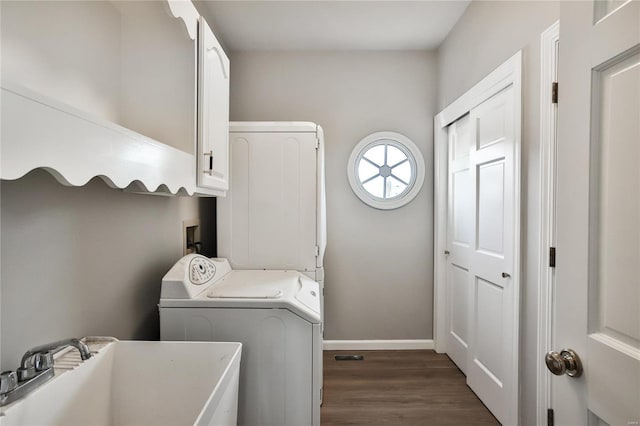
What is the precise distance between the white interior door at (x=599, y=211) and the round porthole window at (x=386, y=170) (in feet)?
7.02

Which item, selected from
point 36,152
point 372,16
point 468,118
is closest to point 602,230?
point 36,152

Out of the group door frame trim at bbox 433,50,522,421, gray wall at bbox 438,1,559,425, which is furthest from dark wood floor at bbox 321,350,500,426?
gray wall at bbox 438,1,559,425

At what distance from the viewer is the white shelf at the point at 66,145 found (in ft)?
1.75

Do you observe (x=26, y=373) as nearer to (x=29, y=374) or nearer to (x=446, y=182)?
(x=29, y=374)

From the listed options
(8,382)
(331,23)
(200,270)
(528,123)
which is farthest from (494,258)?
(8,382)

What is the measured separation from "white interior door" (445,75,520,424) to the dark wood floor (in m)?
0.13

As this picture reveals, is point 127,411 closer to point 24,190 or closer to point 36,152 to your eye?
point 24,190

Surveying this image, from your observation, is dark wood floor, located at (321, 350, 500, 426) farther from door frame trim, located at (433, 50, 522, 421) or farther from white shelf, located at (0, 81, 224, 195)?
white shelf, located at (0, 81, 224, 195)

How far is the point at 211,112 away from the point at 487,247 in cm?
179

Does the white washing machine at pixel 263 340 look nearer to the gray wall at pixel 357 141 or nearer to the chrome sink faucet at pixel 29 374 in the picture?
the chrome sink faucet at pixel 29 374

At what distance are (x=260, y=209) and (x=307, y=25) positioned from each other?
59.0 inches

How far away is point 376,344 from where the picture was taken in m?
2.94

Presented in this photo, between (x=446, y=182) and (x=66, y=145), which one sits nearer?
(x=66, y=145)

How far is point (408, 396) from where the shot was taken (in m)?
2.23
